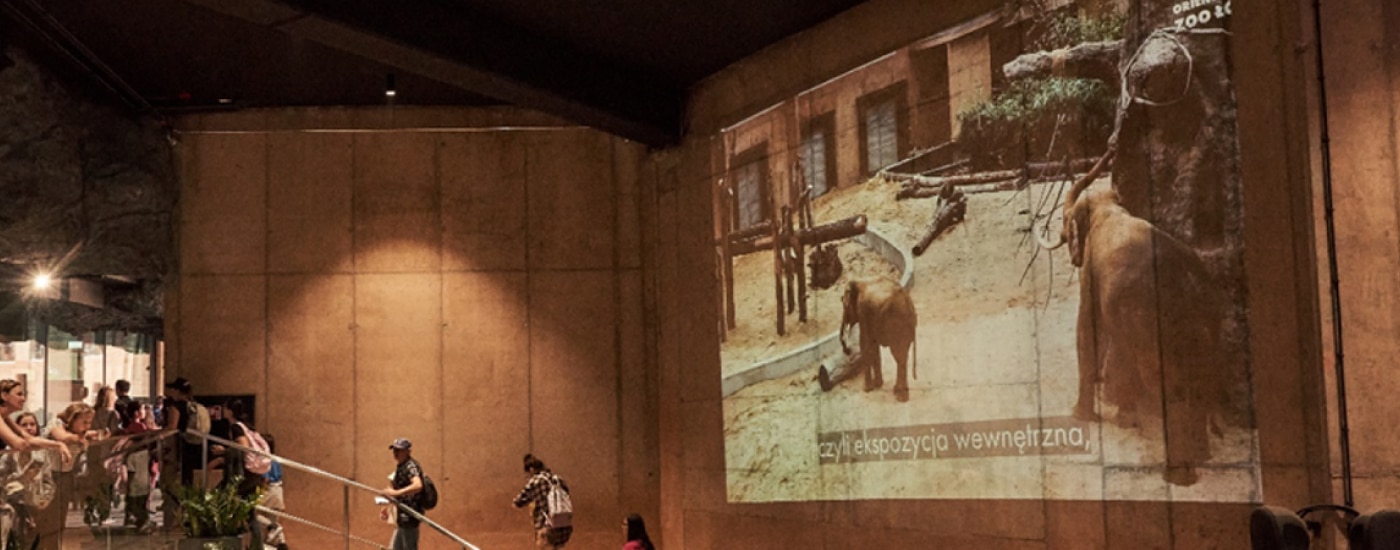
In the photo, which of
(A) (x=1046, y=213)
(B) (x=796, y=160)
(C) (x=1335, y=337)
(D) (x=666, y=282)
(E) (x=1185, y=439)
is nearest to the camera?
(C) (x=1335, y=337)

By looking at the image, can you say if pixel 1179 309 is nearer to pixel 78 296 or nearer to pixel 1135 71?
pixel 1135 71

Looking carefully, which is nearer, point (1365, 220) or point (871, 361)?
point (1365, 220)

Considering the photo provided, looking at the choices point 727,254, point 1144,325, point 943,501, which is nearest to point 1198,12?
point 1144,325

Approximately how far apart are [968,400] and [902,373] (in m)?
0.84

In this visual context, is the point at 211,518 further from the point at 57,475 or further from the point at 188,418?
the point at 188,418

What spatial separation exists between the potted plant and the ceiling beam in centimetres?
355

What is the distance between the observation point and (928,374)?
34.5 feet

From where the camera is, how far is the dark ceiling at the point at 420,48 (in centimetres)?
1123

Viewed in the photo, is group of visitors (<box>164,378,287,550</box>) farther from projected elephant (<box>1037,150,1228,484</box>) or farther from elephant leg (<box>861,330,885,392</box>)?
projected elephant (<box>1037,150,1228,484</box>)

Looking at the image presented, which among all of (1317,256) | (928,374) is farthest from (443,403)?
(1317,256)

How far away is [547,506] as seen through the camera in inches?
493

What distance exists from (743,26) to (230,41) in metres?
4.84

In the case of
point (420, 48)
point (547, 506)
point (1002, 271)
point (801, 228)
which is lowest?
point (547, 506)

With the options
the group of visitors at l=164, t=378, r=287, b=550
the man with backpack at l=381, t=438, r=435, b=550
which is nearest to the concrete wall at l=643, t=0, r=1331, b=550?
the man with backpack at l=381, t=438, r=435, b=550
